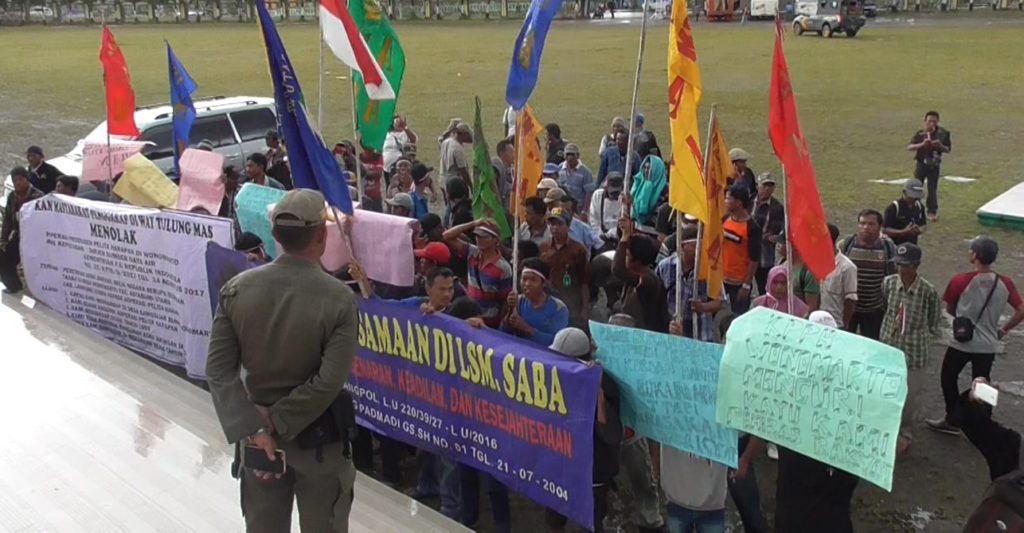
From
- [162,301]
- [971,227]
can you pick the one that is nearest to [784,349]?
[162,301]

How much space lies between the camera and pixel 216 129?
13.4 metres

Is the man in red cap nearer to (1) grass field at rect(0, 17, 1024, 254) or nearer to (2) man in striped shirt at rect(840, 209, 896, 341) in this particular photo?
(2) man in striped shirt at rect(840, 209, 896, 341)

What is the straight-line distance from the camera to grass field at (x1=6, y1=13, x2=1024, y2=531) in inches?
453

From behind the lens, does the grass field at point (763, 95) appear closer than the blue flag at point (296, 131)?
No

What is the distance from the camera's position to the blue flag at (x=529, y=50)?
559cm

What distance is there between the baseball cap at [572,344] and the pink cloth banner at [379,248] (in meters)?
1.58

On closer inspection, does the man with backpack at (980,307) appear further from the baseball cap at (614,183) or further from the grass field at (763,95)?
the baseball cap at (614,183)

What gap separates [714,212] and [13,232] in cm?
671

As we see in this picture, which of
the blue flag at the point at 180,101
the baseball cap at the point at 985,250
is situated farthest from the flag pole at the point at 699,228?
the blue flag at the point at 180,101

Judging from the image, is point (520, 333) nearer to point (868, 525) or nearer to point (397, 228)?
point (397, 228)

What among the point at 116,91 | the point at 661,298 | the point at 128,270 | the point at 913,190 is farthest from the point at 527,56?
the point at 116,91

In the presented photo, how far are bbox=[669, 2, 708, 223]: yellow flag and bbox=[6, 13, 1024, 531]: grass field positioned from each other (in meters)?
2.17

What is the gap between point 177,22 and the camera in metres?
72.3

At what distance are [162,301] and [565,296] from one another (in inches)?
127
